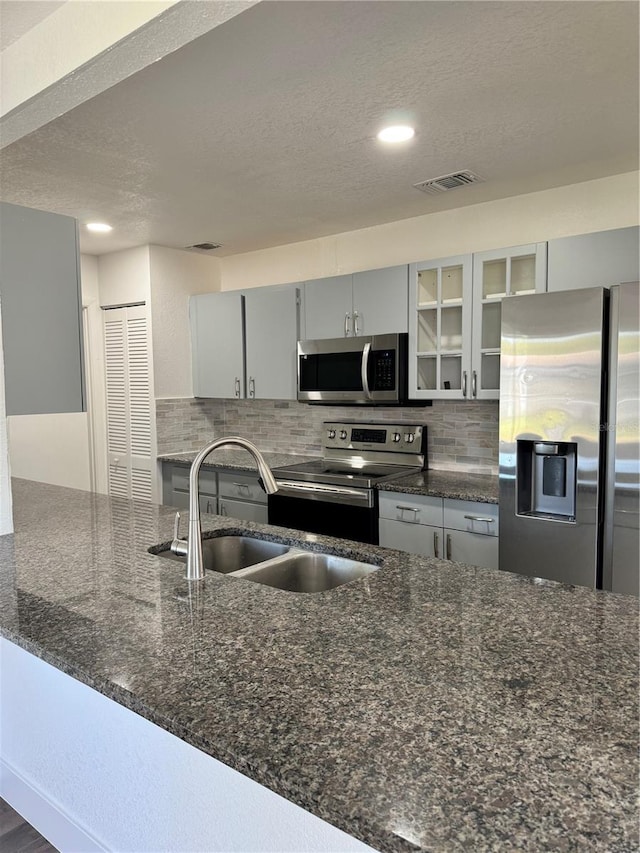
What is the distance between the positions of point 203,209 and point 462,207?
1.53 m

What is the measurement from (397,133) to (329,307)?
1559 mm

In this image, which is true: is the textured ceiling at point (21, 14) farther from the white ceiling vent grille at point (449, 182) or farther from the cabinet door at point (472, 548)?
the cabinet door at point (472, 548)

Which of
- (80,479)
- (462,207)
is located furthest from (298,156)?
(80,479)

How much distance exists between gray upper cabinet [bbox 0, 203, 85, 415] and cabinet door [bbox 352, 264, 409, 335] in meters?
1.96

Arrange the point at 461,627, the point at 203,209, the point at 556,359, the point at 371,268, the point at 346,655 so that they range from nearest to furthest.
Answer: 1. the point at 346,655
2. the point at 461,627
3. the point at 556,359
4. the point at 203,209
5. the point at 371,268

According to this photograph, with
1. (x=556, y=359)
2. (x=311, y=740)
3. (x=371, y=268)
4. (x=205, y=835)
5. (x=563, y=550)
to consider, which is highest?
(x=371, y=268)

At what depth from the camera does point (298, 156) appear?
2.74m

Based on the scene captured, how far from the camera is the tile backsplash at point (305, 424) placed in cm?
372

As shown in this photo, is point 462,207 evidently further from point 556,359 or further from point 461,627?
point 461,627

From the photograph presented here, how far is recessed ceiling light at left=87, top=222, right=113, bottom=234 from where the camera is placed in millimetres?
3922

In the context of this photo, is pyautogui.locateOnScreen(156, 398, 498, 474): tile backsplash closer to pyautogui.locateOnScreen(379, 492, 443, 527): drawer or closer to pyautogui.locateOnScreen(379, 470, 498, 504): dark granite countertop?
pyautogui.locateOnScreen(379, 470, 498, 504): dark granite countertop

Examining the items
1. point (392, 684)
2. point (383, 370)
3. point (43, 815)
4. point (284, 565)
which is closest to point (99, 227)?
point (383, 370)

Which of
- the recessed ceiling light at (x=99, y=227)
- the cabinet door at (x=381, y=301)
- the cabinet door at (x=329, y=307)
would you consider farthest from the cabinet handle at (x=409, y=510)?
the recessed ceiling light at (x=99, y=227)

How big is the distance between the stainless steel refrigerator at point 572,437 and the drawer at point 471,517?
0.12 meters
